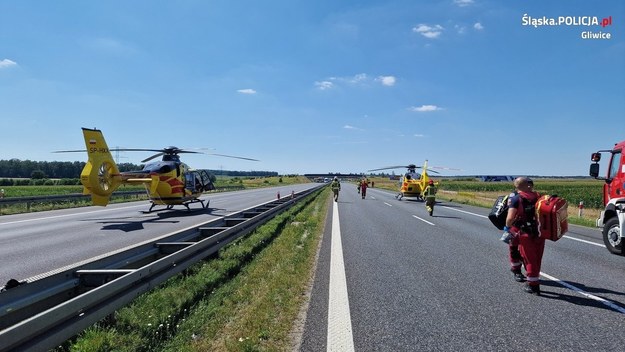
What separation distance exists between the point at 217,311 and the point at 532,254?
14.9 feet

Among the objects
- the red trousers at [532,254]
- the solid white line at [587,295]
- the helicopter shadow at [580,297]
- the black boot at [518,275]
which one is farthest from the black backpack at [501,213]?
the solid white line at [587,295]

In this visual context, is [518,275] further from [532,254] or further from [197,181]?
[197,181]

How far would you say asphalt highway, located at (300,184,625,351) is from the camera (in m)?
4.07

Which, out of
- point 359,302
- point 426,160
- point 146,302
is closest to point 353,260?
point 359,302

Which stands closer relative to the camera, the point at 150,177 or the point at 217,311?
the point at 217,311

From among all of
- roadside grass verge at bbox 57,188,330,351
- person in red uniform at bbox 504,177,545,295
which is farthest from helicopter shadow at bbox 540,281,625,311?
roadside grass verge at bbox 57,188,330,351

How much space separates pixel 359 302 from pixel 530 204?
306 cm

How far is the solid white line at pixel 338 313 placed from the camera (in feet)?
13.1

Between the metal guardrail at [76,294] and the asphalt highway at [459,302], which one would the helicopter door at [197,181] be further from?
the metal guardrail at [76,294]

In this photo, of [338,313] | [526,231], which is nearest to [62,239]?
[338,313]

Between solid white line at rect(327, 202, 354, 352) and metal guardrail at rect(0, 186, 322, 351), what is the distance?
6.96 feet

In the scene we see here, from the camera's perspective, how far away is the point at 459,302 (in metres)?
5.33

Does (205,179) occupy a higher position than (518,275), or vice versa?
(205,179)

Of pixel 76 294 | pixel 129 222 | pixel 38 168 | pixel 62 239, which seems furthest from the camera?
pixel 38 168
